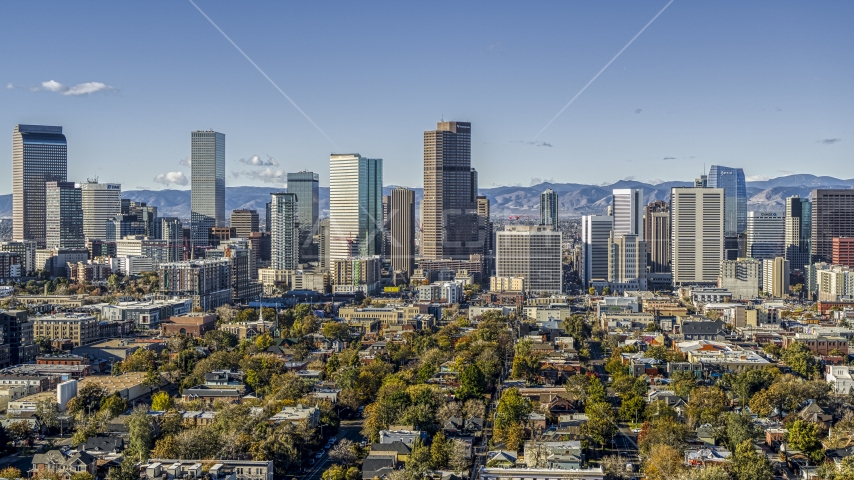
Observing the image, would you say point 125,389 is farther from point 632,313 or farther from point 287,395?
point 632,313

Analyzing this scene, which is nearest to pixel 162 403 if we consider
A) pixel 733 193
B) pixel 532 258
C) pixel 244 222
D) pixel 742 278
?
pixel 532 258

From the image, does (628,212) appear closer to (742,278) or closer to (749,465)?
(742,278)

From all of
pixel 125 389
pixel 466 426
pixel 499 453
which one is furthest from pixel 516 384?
pixel 125 389

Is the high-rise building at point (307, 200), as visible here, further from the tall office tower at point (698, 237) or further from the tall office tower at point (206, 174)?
the tall office tower at point (698, 237)

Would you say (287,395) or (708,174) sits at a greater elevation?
(708,174)

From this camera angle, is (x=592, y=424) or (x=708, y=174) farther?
(x=708, y=174)

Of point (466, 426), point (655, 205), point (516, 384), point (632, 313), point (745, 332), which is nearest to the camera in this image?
A: point (466, 426)
